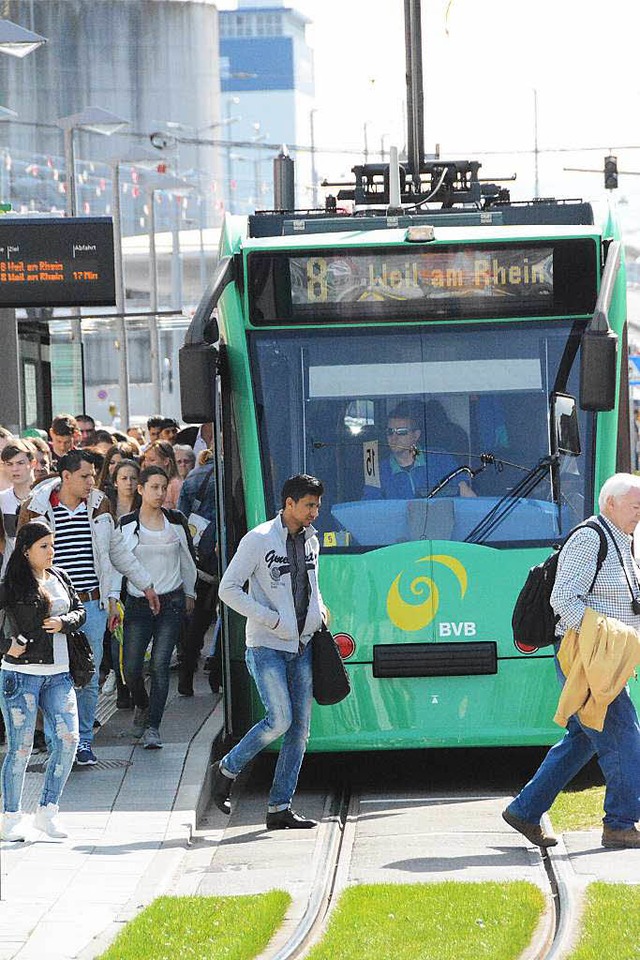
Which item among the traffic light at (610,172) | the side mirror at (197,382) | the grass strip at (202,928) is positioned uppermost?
the traffic light at (610,172)

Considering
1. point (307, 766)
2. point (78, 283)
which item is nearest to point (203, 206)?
point (78, 283)

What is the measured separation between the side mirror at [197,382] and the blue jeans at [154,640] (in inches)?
82.1

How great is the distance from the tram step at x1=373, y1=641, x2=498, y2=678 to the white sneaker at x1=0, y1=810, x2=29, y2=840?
2.20m

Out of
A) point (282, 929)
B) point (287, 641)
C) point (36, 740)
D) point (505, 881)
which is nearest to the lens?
point (282, 929)

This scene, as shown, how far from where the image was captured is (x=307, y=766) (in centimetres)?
1162

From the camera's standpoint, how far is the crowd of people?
8688mm

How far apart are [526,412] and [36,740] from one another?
3577mm

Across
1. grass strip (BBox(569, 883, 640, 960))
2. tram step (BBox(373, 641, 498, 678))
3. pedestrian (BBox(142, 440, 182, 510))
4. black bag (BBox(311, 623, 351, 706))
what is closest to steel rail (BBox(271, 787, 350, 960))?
black bag (BBox(311, 623, 351, 706))

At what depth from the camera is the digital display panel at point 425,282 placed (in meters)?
10.3

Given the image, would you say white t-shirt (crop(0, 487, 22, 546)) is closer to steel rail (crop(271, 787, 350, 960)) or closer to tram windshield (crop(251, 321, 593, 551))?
tram windshield (crop(251, 321, 593, 551))

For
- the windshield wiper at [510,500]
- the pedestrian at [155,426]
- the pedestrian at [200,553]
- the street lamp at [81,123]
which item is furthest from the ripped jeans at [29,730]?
the street lamp at [81,123]

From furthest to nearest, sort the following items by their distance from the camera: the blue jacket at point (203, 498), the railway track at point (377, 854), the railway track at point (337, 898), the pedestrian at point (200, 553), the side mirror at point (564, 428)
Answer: the blue jacket at point (203, 498)
the pedestrian at point (200, 553)
the side mirror at point (564, 428)
the railway track at point (377, 854)
the railway track at point (337, 898)

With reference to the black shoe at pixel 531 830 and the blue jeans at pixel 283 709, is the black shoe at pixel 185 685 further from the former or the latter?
the black shoe at pixel 531 830

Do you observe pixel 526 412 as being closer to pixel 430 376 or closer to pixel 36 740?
pixel 430 376
